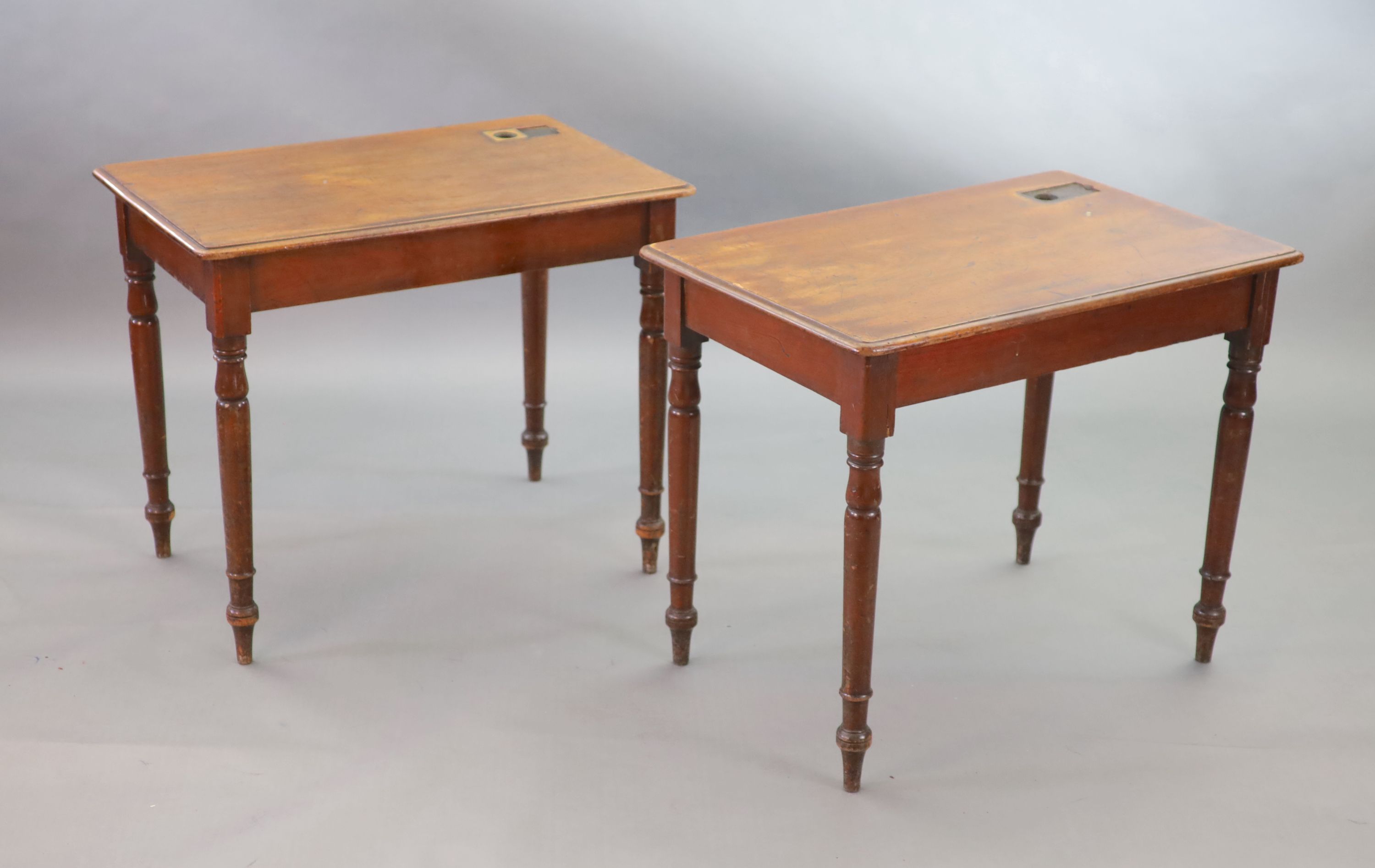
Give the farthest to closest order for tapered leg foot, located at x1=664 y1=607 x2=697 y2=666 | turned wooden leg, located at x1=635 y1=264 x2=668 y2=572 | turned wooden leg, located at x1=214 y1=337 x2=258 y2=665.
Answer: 1. turned wooden leg, located at x1=635 y1=264 x2=668 y2=572
2. tapered leg foot, located at x1=664 y1=607 x2=697 y2=666
3. turned wooden leg, located at x1=214 y1=337 x2=258 y2=665

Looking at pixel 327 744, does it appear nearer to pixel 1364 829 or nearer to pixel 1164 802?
pixel 1164 802

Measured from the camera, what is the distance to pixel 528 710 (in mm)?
3082

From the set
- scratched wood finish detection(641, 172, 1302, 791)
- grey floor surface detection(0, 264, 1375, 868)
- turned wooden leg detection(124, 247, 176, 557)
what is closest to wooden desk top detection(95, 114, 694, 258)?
turned wooden leg detection(124, 247, 176, 557)

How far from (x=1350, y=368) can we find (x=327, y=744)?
309 cm

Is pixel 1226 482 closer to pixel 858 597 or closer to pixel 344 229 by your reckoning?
pixel 858 597

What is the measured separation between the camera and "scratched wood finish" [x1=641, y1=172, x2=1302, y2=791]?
8.55 ft

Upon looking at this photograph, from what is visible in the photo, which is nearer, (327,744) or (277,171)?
(327,744)

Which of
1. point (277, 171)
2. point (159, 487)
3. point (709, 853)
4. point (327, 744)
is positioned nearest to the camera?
point (709, 853)

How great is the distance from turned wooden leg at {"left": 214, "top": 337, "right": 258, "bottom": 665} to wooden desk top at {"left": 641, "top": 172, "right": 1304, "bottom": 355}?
78 centimetres

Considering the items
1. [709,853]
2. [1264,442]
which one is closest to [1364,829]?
[709,853]

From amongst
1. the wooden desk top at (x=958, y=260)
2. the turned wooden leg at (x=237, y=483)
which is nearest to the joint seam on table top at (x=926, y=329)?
the wooden desk top at (x=958, y=260)

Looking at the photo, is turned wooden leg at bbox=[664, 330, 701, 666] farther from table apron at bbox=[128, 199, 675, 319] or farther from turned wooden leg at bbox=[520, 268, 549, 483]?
turned wooden leg at bbox=[520, 268, 549, 483]

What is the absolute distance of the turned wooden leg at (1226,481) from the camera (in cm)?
303

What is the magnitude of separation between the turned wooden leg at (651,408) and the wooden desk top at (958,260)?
0.36 m
